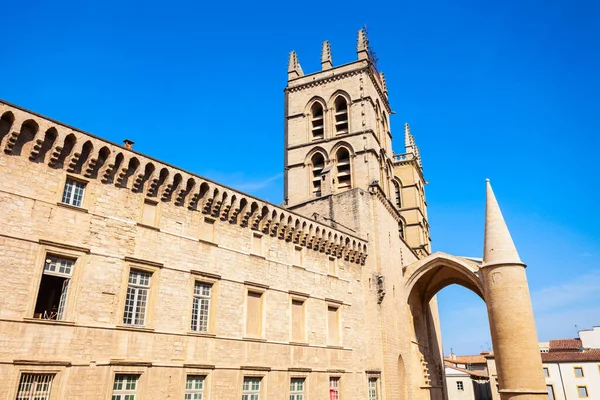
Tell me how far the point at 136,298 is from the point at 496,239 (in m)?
17.6

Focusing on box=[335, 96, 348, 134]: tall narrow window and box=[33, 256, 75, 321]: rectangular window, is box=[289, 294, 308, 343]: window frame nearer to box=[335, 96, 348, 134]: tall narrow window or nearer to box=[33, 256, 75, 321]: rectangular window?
box=[33, 256, 75, 321]: rectangular window

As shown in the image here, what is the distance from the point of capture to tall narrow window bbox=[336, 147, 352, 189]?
2761cm

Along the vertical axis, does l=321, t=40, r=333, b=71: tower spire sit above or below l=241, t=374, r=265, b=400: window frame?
above

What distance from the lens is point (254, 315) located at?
1708 cm

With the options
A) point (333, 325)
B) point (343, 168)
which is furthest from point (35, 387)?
point (343, 168)

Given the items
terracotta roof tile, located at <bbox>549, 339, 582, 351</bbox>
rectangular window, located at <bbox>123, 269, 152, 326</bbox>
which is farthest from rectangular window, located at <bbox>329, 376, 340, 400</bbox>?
terracotta roof tile, located at <bbox>549, 339, 582, 351</bbox>

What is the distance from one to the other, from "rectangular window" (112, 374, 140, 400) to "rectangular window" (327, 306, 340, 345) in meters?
9.34

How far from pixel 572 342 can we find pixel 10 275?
6039 cm

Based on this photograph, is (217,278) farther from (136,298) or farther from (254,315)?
(136,298)

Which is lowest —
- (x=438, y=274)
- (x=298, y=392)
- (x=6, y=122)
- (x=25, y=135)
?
(x=298, y=392)

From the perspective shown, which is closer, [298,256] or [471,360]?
[298,256]

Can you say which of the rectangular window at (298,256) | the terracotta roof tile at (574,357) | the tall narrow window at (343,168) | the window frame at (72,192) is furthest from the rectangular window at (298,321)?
the terracotta roof tile at (574,357)

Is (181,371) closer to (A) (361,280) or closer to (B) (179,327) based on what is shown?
(B) (179,327)

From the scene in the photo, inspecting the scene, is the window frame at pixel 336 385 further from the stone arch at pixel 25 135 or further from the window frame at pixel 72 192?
the stone arch at pixel 25 135
